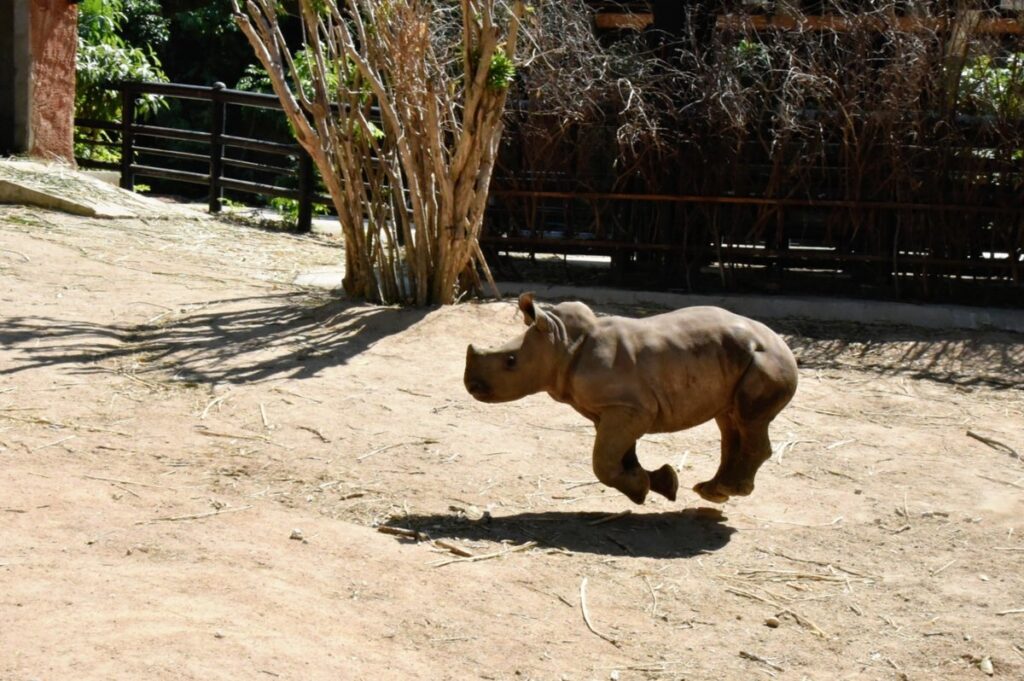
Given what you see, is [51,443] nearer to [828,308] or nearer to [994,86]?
[828,308]

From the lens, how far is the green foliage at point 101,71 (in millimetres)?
18078

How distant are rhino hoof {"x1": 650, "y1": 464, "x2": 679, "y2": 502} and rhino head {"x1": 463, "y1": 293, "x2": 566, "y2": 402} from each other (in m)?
0.71

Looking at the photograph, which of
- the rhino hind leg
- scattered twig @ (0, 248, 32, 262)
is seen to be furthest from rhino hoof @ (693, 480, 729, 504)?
scattered twig @ (0, 248, 32, 262)

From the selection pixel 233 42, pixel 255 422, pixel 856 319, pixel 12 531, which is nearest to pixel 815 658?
pixel 12 531

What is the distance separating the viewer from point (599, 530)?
5465 millimetres

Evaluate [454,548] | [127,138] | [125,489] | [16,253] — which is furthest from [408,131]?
[127,138]

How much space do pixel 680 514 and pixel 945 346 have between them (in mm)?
4445

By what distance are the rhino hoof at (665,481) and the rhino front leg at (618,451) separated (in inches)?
8.4

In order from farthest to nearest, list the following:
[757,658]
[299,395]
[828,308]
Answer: [828,308] → [299,395] → [757,658]

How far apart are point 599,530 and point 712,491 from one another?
1.86ft

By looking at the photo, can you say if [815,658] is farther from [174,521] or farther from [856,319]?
[856,319]

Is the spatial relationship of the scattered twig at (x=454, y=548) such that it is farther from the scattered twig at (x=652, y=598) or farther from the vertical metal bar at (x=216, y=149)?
the vertical metal bar at (x=216, y=149)

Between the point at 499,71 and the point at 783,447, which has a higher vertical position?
the point at 499,71

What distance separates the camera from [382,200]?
377 inches
